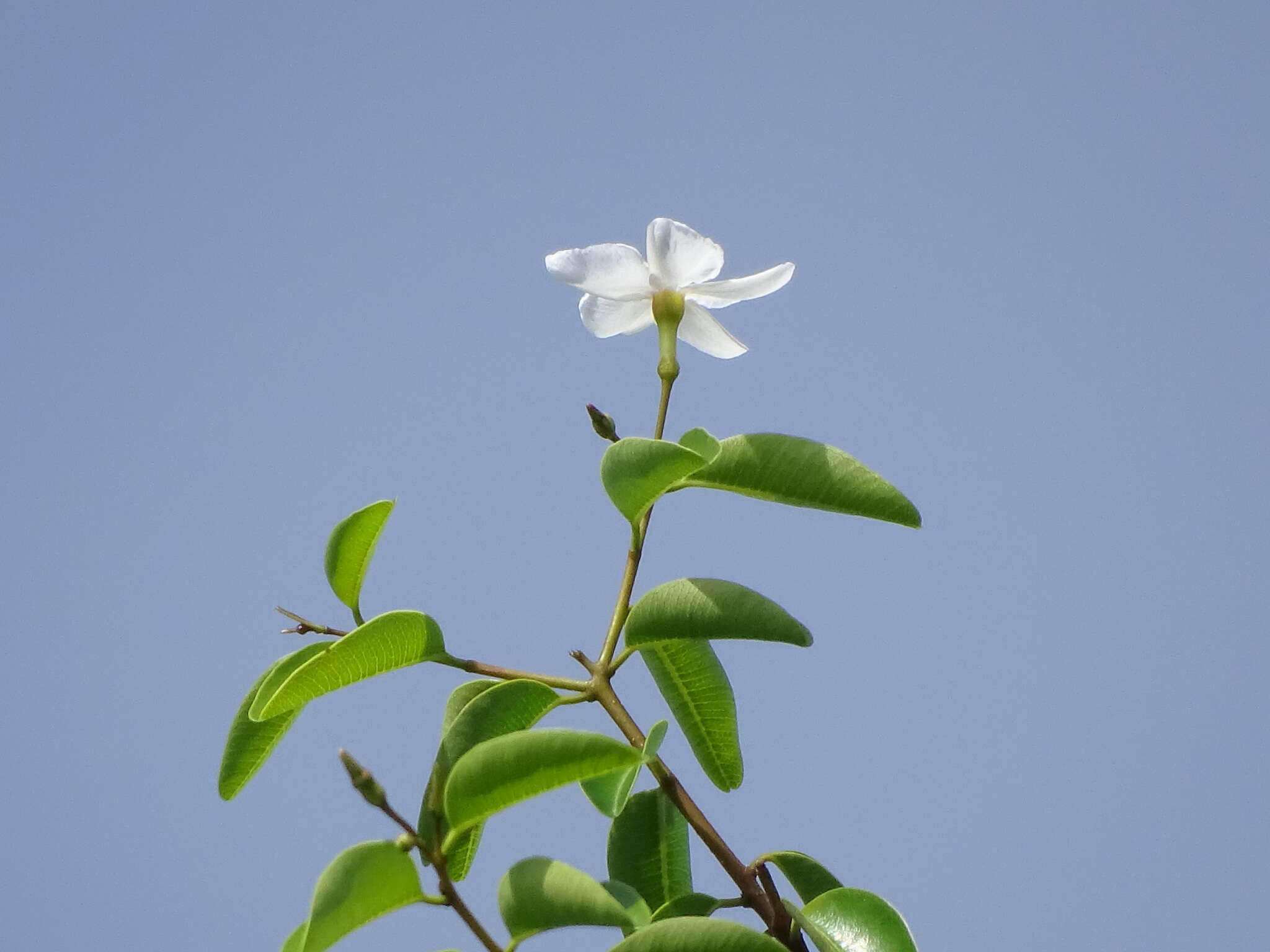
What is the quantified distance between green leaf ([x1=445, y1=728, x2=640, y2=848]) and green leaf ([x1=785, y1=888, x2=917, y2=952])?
0.21 m

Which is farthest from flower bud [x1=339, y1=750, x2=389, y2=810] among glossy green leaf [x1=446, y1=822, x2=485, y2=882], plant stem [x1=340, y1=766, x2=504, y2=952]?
glossy green leaf [x1=446, y1=822, x2=485, y2=882]

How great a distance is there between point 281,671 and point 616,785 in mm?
286

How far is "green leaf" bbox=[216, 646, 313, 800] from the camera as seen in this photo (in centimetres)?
103

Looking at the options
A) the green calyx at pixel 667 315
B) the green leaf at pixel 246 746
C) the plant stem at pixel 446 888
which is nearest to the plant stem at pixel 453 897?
the plant stem at pixel 446 888

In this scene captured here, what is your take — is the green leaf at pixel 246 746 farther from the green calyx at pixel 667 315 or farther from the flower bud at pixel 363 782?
the green calyx at pixel 667 315

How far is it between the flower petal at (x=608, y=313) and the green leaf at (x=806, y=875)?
1.76 ft

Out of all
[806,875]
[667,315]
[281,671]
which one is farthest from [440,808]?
[667,315]

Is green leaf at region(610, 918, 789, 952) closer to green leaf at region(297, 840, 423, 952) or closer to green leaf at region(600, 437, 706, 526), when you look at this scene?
green leaf at region(297, 840, 423, 952)

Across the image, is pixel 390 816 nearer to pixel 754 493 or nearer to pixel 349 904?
pixel 349 904

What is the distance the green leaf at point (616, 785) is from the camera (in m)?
0.86

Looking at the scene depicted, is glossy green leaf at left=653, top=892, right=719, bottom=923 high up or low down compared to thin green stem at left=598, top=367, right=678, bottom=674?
down

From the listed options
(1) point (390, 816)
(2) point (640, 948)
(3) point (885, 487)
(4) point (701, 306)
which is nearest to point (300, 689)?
(1) point (390, 816)

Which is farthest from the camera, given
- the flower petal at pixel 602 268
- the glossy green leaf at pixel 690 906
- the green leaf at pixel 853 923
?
the flower petal at pixel 602 268

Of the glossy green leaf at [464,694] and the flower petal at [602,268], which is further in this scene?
the flower petal at [602,268]
